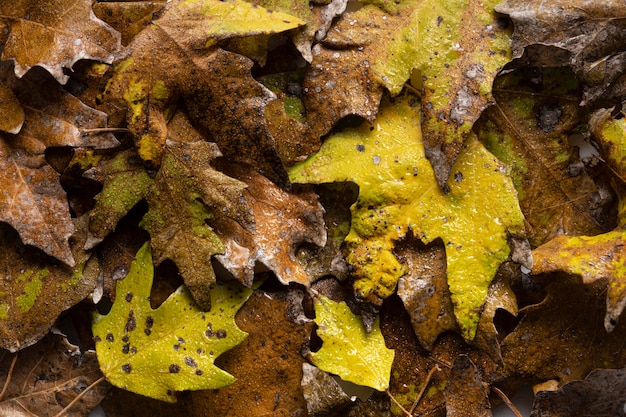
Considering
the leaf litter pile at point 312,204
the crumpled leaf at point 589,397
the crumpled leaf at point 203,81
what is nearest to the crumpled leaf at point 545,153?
the leaf litter pile at point 312,204

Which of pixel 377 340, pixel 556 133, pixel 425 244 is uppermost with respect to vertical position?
pixel 556 133

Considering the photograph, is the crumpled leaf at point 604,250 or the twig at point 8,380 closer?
the crumpled leaf at point 604,250

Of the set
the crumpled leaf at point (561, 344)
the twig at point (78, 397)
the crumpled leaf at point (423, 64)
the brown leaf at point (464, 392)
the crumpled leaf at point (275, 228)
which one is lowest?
the twig at point (78, 397)

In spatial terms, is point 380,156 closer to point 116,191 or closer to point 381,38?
point 381,38

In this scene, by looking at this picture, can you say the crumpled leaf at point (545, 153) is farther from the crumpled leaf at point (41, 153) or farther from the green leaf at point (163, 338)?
the crumpled leaf at point (41, 153)

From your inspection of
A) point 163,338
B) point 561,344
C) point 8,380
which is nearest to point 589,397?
point 561,344

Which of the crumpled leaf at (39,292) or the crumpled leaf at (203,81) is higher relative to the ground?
the crumpled leaf at (203,81)

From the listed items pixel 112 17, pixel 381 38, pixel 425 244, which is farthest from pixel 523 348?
pixel 112 17
